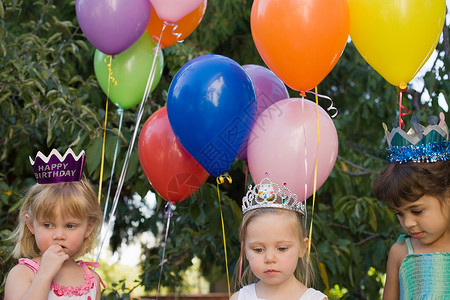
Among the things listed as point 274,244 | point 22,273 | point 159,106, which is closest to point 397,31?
point 274,244

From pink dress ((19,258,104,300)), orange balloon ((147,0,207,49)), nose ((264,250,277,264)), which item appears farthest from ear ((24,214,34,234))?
orange balloon ((147,0,207,49))

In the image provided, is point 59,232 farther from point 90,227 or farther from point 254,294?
point 254,294

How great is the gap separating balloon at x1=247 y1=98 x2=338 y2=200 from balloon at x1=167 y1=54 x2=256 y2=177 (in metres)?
0.10

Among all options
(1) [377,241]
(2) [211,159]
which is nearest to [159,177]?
(2) [211,159]

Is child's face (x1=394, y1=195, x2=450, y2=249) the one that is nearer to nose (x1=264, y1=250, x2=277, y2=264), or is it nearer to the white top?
the white top

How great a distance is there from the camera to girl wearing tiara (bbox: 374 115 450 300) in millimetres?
2348

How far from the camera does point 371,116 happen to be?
4.65 metres

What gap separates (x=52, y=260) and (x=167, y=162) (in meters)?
0.84

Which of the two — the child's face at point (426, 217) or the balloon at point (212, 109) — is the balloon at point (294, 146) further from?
the child's face at point (426, 217)

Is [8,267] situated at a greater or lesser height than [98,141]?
lesser

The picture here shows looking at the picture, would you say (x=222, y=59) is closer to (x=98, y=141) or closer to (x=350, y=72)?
(x=98, y=141)

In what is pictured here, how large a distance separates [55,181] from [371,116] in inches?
109

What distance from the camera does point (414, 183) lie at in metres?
2.37

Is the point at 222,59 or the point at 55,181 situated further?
the point at 222,59
